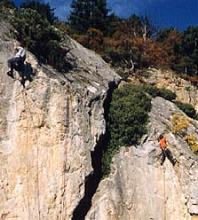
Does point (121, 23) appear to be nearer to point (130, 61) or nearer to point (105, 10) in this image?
point (105, 10)

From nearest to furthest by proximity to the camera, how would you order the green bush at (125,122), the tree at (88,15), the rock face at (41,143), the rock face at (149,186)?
the rock face at (41,143) → the rock face at (149,186) → the green bush at (125,122) → the tree at (88,15)

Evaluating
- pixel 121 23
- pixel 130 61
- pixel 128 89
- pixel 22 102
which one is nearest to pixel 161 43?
pixel 121 23

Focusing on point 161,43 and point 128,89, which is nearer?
point 128,89

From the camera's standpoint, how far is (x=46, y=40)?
2583cm

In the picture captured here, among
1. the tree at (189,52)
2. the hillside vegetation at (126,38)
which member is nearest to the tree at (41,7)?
the hillside vegetation at (126,38)

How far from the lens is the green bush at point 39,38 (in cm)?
2514

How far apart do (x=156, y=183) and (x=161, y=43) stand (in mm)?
20176

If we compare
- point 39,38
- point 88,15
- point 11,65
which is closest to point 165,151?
point 39,38

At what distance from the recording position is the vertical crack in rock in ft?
77.3

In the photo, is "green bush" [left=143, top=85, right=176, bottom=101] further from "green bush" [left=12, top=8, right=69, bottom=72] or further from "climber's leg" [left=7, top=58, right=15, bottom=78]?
"climber's leg" [left=7, top=58, right=15, bottom=78]

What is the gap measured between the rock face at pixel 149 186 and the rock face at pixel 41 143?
179 cm

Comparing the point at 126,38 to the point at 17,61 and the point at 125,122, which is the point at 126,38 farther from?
the point at 17,61

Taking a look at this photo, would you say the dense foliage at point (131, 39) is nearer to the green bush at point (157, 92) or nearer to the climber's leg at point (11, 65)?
the green bush at point (157, 92)

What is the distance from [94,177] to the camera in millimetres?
24875
